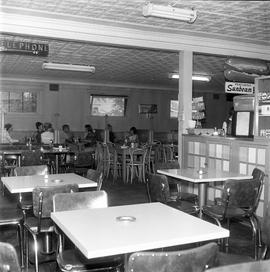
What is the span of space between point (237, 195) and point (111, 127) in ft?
31.6

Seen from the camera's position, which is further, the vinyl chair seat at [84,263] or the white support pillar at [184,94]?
the white support pillar at [184,94]

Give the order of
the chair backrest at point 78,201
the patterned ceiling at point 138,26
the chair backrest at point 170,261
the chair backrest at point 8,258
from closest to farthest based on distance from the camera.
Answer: the chair backrest at point 170,261 → the chair backrest at point 8,258 → the chair backrest at point 78,201 → the patterned ceiling at point 138,26

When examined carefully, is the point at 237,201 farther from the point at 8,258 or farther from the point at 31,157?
the point at 31,157

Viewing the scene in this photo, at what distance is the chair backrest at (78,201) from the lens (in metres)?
2.80

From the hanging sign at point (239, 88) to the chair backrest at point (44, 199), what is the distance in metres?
4.26

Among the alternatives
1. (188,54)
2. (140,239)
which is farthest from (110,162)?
(140,239)

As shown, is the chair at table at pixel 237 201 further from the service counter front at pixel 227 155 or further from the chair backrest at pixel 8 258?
the chair backrest at pixel 8 258

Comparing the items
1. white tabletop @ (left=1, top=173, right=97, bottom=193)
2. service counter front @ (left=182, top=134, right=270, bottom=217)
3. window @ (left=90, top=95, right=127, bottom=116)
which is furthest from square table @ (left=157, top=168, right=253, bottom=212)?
window @ (left=90, top=95, right=127, bottom=116)

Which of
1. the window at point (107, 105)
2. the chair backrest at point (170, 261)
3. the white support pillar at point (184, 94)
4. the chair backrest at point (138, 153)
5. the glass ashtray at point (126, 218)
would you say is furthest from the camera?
the window at point (107, 105)

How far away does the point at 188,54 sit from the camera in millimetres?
6426

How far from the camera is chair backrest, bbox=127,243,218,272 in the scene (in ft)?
5.48

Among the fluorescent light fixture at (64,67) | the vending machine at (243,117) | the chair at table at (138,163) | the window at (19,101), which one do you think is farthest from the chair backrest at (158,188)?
the window at (19,101)

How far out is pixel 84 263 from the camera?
251 cm

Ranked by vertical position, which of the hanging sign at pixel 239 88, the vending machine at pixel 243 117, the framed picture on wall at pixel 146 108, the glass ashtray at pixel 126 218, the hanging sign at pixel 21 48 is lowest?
the glass ashtray at pixel 126 218
